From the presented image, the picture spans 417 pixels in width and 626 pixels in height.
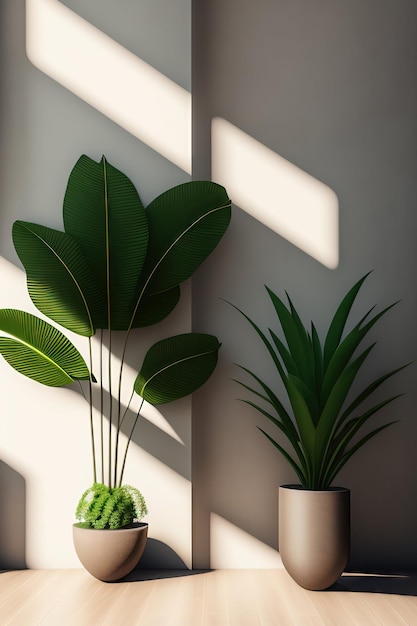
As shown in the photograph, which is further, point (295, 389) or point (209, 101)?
point (209, 101)

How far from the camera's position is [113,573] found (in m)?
2.53

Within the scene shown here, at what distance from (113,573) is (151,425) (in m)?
0.62

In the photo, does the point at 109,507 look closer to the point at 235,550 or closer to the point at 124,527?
the point at 124,527

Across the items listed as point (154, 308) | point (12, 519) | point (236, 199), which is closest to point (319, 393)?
point (154, 308)

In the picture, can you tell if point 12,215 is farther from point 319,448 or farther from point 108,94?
point 319,448

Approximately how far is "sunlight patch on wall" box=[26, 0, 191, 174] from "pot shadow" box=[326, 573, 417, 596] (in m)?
1.85

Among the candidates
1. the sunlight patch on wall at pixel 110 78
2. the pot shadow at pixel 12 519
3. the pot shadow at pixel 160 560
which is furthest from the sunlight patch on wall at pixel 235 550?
the sunlight patch on wall at pixel 110 78

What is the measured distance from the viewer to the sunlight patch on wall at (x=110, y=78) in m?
2.93

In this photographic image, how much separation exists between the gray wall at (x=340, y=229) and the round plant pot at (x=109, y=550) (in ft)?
1.42

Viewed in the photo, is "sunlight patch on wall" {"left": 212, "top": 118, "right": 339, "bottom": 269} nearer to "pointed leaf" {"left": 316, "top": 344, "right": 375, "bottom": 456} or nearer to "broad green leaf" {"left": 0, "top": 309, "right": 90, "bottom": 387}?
"pointed leaf" {"left": 316, "top": 344, "right": 375, "bottom": 456}

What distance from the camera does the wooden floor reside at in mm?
2184

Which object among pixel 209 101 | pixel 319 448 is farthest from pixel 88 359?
pixel 209 101

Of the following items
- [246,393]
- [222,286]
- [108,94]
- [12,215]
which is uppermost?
[108,94]

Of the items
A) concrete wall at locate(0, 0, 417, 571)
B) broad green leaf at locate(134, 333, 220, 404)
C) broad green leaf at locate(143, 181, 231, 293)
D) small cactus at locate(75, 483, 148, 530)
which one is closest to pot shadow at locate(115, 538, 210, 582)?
concrete wall at locate(0, 0, 417, 571)
